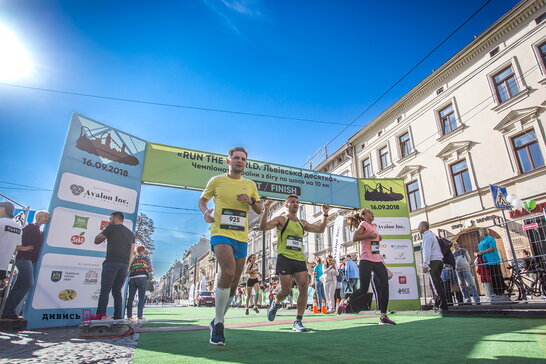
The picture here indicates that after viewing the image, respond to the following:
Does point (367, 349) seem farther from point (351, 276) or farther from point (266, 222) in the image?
point (351, 276)

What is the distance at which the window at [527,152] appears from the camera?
1367 centimetres

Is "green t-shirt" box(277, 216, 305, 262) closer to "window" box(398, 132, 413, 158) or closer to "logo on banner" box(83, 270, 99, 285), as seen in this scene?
"logo on banner" box(83, 270, 99, 285)

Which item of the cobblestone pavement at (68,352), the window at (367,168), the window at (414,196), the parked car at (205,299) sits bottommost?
the cobblestone pavement at (68,352)

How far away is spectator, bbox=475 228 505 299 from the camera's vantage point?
23.9 feet

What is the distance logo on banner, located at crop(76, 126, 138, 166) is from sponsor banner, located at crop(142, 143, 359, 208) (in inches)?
A: 27.6

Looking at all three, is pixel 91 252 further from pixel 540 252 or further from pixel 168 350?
pixel 540 252

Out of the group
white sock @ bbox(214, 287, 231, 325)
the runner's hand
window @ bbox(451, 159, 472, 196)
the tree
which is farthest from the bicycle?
the tree

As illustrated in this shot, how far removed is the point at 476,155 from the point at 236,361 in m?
17.4

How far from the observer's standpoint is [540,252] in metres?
8.76

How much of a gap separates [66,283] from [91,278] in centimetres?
47

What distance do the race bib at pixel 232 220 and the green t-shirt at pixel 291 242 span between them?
1.26m

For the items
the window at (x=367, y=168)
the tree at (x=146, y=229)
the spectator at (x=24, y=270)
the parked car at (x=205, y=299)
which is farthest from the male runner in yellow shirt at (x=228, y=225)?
the tree at (x=146, y=229)

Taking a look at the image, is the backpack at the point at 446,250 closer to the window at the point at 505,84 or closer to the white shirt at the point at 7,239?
the white shirt at the point at 7,239

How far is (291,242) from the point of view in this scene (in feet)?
15.5
